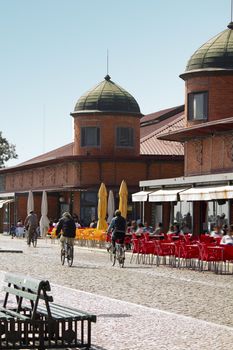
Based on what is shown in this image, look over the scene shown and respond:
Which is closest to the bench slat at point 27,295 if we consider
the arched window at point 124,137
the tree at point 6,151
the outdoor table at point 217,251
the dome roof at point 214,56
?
the outdoor table at point 217,251

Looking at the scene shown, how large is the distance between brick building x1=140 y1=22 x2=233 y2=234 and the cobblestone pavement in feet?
26.7

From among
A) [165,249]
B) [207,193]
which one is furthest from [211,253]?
[207,193]

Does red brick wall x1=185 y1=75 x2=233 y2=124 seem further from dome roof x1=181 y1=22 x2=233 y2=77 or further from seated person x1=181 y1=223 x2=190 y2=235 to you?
seated person x1=181 y1=223 x2=190 y2=235

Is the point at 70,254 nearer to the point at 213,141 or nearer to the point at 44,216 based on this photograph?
the point at 213,141

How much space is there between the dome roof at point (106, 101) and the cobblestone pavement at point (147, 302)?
38.0 metres

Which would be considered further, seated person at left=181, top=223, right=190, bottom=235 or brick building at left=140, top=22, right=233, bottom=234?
seated person at left=181, top=223, right=190, bottom=235

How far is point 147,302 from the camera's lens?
19719mm

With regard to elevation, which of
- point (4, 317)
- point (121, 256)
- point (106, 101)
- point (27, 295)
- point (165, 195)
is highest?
point (106, 101)

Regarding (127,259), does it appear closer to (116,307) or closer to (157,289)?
(157,289)

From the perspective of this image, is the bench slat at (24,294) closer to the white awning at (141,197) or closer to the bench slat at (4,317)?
the bench slat at (4,317)

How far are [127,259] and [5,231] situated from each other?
48.2 metres

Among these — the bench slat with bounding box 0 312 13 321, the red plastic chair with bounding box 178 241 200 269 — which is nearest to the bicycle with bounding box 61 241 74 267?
the red plastic chair with bounding box 178 241 200 269

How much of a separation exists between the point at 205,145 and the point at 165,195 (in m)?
7.94

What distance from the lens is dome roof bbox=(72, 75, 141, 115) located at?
72625mm
